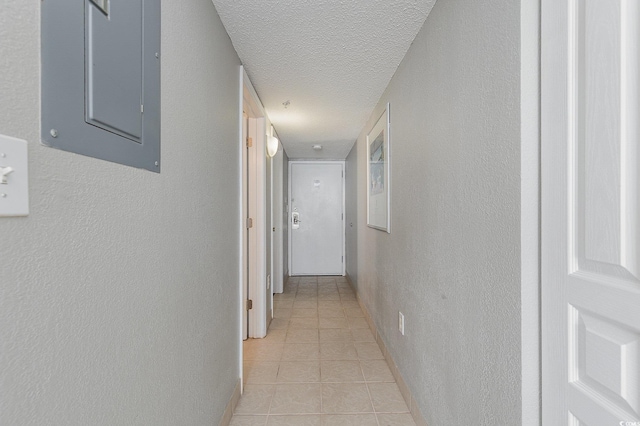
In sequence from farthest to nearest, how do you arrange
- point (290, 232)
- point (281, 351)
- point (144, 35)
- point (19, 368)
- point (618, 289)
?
1. point (290, 232)
2. point (281, 351)
3. point (144, 35)
4. point (618, 289)
5. point (19, 368)

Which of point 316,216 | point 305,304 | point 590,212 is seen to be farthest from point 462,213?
point 316,216

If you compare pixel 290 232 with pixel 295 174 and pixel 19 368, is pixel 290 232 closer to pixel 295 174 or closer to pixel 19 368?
pixel 295 174

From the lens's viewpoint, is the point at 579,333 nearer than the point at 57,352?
No

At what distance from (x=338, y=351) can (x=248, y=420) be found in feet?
3.45

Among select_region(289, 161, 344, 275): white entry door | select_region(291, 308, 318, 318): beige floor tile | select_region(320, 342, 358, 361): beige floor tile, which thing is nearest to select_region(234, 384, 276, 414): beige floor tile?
select_region(320, 342, 358, 361): beige floor tile

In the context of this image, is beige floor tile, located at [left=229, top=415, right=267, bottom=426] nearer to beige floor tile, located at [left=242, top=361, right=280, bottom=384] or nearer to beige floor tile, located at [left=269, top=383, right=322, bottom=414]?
beige floor tile, located at [left=269, top=383, right=322, bottom=414]

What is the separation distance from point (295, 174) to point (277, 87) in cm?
328

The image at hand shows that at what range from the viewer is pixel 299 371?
2420 mm

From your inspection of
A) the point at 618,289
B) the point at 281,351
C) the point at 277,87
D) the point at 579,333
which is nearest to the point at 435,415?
the point at 579,333

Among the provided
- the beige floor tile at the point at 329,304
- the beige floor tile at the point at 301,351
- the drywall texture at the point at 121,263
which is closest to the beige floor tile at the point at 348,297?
the beige floor tile at the point at 329,304

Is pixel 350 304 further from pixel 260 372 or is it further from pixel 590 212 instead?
pixel 590 212

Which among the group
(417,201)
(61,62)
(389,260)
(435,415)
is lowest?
(435,415)

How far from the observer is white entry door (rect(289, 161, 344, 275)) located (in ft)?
19.2

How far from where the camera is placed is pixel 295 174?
5.86 metres
